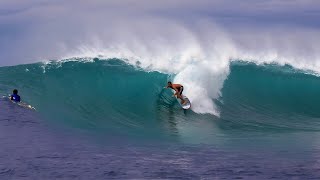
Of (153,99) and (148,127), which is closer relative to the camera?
(148,127)

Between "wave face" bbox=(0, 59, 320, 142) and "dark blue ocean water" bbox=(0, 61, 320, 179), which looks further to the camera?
"wave face" bbox=(0, 59, 320, 142)

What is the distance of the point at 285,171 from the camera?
35.8 ft

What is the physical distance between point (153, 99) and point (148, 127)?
3143 mm

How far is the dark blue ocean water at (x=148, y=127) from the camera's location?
10969 millimetres

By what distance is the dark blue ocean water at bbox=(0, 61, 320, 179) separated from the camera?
11.0 meters

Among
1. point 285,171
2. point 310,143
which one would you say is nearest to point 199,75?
point 310,143

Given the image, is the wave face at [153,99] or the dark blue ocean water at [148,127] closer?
the dark blue ocean water at [148,127]

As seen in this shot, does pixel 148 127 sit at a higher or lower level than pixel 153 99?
lower

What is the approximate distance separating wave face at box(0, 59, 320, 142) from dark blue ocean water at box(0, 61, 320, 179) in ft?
0.12

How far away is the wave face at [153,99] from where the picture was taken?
16.4 meters

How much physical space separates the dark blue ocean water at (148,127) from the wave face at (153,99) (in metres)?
0.04

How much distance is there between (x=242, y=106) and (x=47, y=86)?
7.02 metres

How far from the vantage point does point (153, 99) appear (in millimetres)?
19250

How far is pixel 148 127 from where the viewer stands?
53.2 ft
